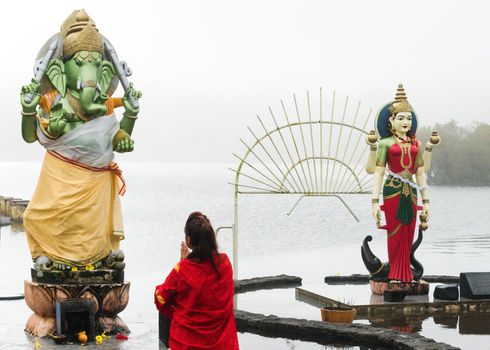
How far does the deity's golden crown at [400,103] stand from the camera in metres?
15.1

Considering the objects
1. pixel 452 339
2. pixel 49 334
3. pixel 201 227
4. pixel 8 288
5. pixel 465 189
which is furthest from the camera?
pixel 465 189

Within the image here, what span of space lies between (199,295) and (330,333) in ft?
15.5

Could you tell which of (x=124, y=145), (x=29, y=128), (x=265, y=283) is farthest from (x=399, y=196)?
(x=29, y=128)

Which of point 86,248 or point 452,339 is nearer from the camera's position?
point 86,248

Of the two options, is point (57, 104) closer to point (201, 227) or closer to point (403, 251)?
point (201, 227)

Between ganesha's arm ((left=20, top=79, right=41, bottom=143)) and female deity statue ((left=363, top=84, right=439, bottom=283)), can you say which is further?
female deity statue ((left=363, top=84, right=439, bottom=283))

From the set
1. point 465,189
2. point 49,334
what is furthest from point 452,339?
point 465,189

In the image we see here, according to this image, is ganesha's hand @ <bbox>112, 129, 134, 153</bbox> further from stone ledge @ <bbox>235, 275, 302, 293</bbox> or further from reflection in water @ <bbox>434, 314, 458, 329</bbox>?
stone ledge @ <bbox>235, 275, 302, 293</bbox>

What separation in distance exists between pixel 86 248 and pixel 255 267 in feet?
33.5

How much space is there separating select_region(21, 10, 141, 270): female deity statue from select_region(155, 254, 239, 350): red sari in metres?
4.11

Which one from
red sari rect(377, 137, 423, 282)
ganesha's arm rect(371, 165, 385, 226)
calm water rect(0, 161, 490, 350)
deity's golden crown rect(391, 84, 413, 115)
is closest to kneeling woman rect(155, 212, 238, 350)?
calm water rect(0, 161, 490, 350)

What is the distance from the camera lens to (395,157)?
15.0 meters

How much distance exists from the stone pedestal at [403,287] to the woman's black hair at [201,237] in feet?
26.0

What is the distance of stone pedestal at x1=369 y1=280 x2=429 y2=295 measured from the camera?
15.2 m
